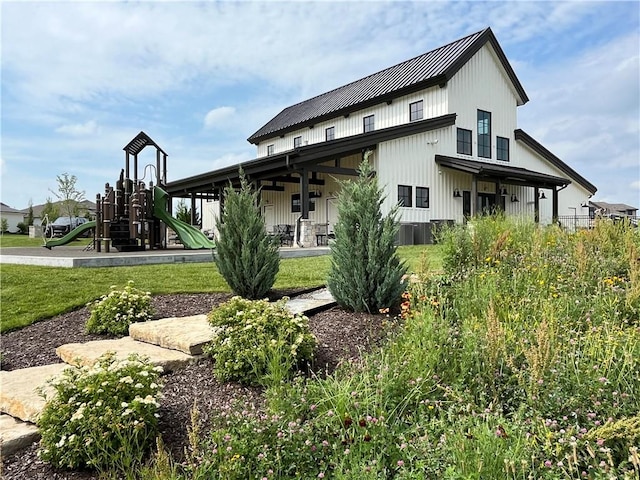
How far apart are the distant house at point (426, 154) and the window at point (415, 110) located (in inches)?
1.7

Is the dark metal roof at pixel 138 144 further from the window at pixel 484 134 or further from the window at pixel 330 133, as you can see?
the window at pixel 484 134

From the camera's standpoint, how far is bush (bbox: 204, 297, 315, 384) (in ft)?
9.59

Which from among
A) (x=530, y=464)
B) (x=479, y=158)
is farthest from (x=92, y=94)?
(x=479, y=158)

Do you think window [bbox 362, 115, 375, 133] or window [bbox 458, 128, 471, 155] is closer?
window [bbox 458, 128, 471, 155]

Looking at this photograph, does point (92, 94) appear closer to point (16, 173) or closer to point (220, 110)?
point (16, 173)

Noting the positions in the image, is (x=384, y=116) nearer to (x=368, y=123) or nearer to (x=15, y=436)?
(x=368, y=123)

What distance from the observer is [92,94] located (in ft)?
33.6

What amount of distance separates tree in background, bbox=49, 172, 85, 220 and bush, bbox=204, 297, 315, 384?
34.9m

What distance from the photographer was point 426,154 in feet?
55.3

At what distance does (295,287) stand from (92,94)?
7.56 metres

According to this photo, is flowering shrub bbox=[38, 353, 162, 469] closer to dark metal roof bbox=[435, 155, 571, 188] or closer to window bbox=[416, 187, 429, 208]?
window bbox=[416, 187, 429, 208]

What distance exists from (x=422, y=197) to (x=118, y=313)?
13857mm

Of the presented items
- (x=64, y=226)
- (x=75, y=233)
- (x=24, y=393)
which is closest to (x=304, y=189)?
(x=75, y=233)

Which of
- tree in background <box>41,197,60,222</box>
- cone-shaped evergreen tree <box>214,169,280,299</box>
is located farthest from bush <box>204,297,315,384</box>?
tree in background <box>41,197,60,222</box>
